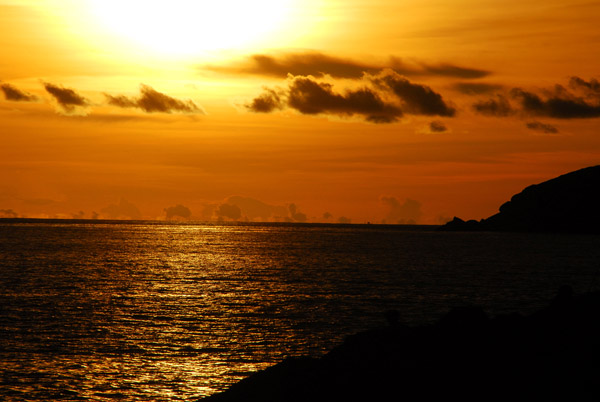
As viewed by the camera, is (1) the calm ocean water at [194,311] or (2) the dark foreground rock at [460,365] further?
(1) the calm ocean water at [194,311]

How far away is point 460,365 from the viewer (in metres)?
27.5

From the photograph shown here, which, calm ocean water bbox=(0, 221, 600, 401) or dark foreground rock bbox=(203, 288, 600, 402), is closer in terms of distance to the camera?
dark foreground rock bbox=(203, 288, 600, 402)

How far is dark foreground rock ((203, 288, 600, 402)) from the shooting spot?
2559cm

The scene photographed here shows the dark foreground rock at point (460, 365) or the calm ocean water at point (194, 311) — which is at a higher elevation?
the dark foreground rock at point (460, 365)

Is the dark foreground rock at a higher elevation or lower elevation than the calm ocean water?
higher

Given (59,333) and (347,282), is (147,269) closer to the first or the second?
(347,282)

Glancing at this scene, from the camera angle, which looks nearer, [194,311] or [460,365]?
[460,365]

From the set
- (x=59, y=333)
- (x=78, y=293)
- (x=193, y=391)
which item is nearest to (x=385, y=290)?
(x=78, y=293)

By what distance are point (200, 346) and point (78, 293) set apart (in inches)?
1623

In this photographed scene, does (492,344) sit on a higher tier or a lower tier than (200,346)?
higher

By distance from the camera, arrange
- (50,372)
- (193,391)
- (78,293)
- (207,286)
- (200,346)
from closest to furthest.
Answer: (193,391) → (50,372) → (200,346) → (78,293) → (207,286)

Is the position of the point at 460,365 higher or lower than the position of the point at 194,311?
higher

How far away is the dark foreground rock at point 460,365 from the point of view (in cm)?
2559

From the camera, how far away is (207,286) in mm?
96125
